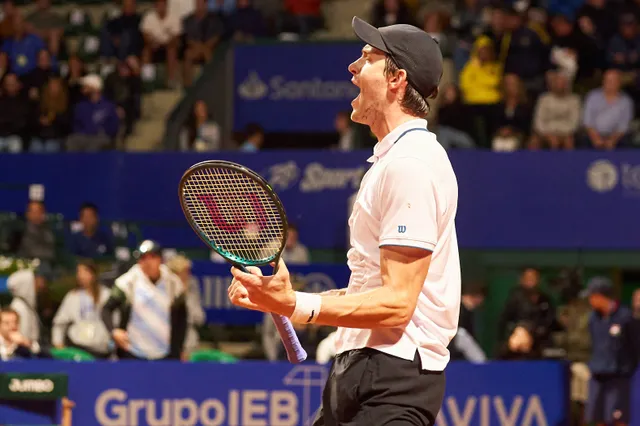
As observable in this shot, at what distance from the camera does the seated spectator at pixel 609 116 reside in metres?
13.9

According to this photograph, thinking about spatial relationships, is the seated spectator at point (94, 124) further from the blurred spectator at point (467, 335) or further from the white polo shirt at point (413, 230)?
the white polo shirt at point (413, 230)

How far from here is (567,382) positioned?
974cm

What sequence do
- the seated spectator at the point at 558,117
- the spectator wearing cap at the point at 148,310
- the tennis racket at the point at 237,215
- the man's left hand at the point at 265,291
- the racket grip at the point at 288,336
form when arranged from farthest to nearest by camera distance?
1. the seated spectator at the point at 558,117
2. the spectator wearing cap at the point at 148,310
3. the racket grip at the point at 288,336
4. the tennis racket at the point at 237,215
5. the man's left hand at the point at 265,291

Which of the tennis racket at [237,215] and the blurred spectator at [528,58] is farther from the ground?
the blurred spectator at [528,58]

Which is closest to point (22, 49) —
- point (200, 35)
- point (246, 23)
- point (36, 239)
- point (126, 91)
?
point (126, 91)

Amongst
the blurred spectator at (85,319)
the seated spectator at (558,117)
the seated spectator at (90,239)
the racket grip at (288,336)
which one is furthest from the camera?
the seated spectator at (558,117)

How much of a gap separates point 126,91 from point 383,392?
44.3 ft

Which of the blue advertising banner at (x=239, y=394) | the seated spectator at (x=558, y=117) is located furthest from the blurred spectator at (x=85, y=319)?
the seated spectator at (x=558, y=117)

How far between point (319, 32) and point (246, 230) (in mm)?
13305

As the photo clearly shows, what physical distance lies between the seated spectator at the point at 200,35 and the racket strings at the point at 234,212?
13.1 m

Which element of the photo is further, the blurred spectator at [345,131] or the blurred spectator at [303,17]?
the blurred spectator at [303,17]

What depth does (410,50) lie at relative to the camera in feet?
11.6

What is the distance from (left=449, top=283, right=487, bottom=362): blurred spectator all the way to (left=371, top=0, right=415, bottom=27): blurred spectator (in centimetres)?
476

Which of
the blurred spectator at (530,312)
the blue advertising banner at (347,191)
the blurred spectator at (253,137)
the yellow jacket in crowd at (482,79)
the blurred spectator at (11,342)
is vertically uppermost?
the yellow jacket in crowd at (482,79)
